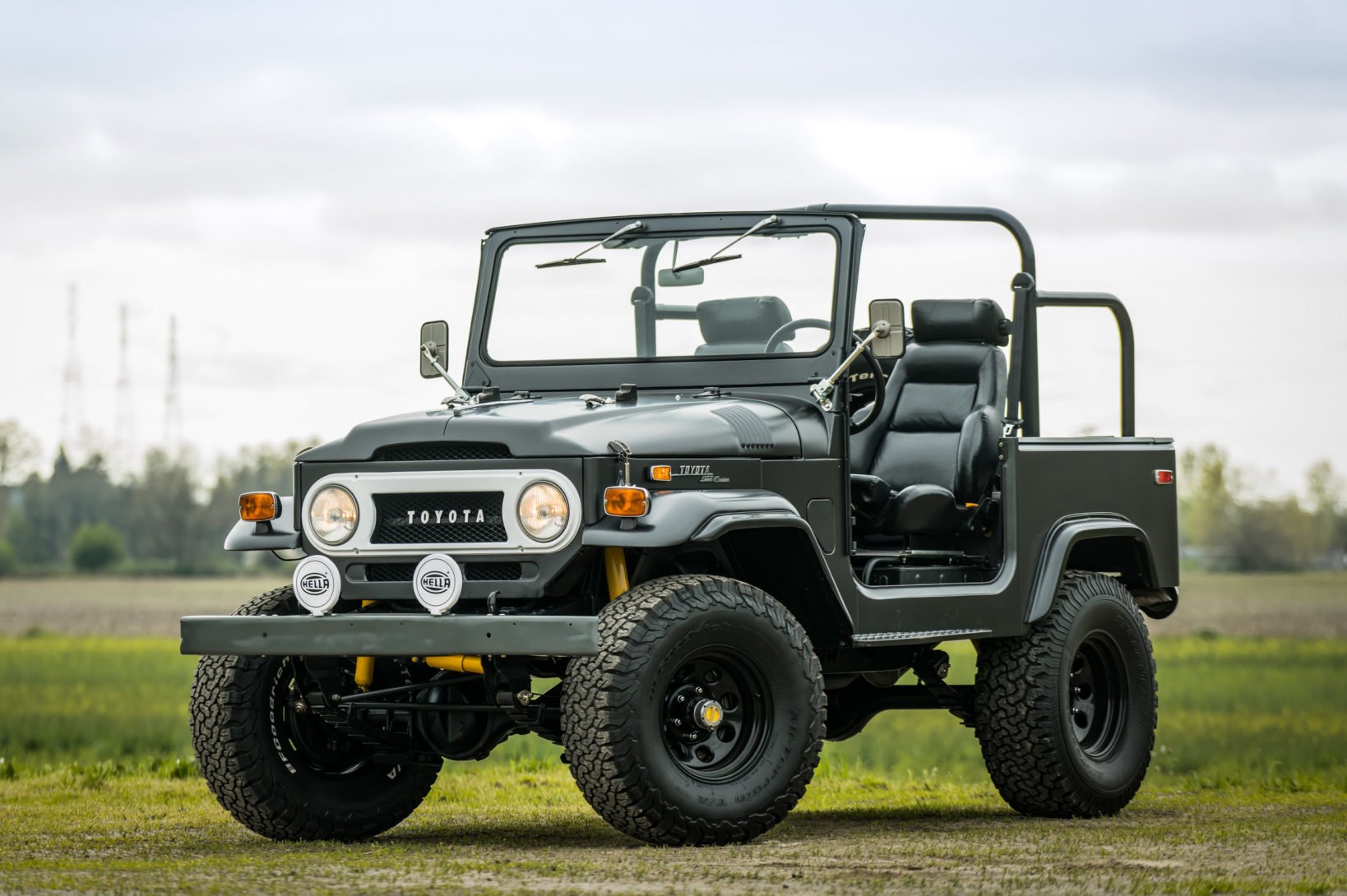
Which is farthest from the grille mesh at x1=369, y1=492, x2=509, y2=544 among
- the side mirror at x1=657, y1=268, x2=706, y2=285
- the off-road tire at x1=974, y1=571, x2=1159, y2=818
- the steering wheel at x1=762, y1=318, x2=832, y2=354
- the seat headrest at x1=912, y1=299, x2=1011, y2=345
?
the seat headrest at x1=912, y1=299, x2=1011, y2=345

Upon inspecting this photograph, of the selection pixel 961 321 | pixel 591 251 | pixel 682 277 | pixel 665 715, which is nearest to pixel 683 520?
pixel 665 715

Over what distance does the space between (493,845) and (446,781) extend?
3823 millimetres

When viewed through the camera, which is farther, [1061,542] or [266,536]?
[1061,542]

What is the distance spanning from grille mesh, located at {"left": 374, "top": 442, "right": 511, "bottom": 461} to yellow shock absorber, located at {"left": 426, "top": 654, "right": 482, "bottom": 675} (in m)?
0.79

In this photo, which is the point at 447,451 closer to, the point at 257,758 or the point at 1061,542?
the point at 257,758

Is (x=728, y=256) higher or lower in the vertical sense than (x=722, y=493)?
higher

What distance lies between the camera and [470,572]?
872cm

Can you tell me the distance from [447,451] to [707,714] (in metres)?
1.48

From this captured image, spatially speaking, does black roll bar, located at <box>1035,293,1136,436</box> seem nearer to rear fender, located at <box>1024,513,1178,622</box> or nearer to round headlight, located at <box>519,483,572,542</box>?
rear fender, located at <box>1024,513,1178,622</box>

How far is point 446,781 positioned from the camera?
12602 millimetres

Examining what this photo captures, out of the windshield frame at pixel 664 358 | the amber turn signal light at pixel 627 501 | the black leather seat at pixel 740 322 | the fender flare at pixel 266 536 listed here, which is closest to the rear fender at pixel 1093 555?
the windshield frame at pixel 664 358

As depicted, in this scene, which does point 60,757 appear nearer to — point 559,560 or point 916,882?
point 559,560

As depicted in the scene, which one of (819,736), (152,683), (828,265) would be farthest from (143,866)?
(152,683)

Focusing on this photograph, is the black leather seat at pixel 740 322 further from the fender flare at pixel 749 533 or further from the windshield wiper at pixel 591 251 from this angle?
the fender flare at pixel 749 533
